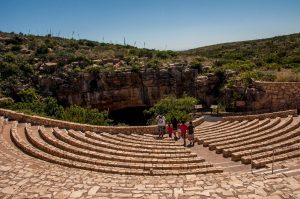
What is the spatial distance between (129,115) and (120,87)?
11.4 ft

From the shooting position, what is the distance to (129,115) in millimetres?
37062

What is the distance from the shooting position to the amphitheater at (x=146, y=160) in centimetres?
912

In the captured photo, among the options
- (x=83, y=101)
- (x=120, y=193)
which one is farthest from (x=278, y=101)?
(x=83, y=101)

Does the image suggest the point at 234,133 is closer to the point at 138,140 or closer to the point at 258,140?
the point at 258,140

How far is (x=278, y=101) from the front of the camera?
23.1 m

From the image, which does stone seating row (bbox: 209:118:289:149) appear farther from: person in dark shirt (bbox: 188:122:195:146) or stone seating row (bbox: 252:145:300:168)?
stone seating row (bbox: 252:145:300:168)

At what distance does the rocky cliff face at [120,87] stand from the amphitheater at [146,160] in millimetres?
14856

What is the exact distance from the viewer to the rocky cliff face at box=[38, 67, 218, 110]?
115 feet

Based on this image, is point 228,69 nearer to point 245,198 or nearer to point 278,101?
point 278,101

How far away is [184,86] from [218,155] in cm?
2109

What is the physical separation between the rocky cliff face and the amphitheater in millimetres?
14856

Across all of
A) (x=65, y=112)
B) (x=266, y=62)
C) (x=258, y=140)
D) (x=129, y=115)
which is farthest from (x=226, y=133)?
(x=266, y=62)

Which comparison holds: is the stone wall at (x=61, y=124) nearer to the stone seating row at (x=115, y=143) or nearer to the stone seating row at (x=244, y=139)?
the stone seating row at (x=115, y=143)

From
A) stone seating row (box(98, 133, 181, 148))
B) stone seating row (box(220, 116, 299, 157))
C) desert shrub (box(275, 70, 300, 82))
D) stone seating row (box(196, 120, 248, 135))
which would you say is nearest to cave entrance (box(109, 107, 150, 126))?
desert shrub (box(275, 70, 300, 82))
